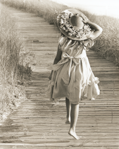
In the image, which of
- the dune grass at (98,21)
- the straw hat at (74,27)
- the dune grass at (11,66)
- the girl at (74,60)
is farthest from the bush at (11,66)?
the straw hat at (74,27)

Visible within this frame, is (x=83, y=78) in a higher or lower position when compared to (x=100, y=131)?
higher

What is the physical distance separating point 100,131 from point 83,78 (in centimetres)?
83

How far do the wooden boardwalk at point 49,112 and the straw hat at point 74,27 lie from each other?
0.76m

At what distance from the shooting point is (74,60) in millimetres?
2918

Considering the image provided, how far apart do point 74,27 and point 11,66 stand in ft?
3.98

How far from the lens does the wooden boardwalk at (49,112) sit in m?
3.28

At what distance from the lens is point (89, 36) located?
2.88 metres

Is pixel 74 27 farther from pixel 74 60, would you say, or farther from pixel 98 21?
pixel 98 21

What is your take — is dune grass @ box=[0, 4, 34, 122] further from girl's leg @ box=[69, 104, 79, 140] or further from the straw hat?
the straw hat

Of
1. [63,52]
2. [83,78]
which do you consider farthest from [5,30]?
[83,78]

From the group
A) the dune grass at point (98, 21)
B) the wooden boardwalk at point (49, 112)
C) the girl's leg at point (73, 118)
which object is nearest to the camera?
the girl's leg at point (73, 118)

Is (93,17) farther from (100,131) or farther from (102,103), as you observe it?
(100,131)

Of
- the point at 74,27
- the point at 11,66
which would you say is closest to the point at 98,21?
the point at 74,27

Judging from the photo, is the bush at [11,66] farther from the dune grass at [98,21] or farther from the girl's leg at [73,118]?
the girl's leg at [73,118]
